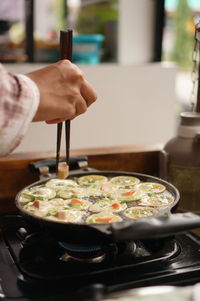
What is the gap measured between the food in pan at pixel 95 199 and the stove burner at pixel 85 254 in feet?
0.25

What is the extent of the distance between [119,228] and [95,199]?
42cm

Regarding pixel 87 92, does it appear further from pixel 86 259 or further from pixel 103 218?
pixel 86 259

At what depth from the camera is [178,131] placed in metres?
1.54

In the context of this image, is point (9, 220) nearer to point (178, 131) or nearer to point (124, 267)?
point (124, 267)

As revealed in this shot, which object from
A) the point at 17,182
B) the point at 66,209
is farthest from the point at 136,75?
the point at 66,209

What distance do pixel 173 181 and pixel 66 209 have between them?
469mm

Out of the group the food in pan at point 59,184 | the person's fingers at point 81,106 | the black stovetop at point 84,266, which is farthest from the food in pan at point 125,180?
the person's fingers at point 81,106

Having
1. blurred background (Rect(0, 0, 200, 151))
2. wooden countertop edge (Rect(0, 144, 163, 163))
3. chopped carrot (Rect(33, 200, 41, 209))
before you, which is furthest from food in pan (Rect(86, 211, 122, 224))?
blurred background (Rect(0, 0, 200, 151))

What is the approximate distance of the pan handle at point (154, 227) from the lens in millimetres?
944

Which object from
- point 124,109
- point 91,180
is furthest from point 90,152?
point 124,109

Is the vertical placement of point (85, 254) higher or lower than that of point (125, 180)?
lower

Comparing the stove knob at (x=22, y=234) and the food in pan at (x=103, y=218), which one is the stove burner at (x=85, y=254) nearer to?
the food in pan at (x=103, y=218)

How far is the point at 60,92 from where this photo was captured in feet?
3.82

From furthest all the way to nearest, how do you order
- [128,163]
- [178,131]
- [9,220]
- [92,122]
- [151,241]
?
[92,122] < [128,163] < [178,131] < [9,220] < [151,241]
